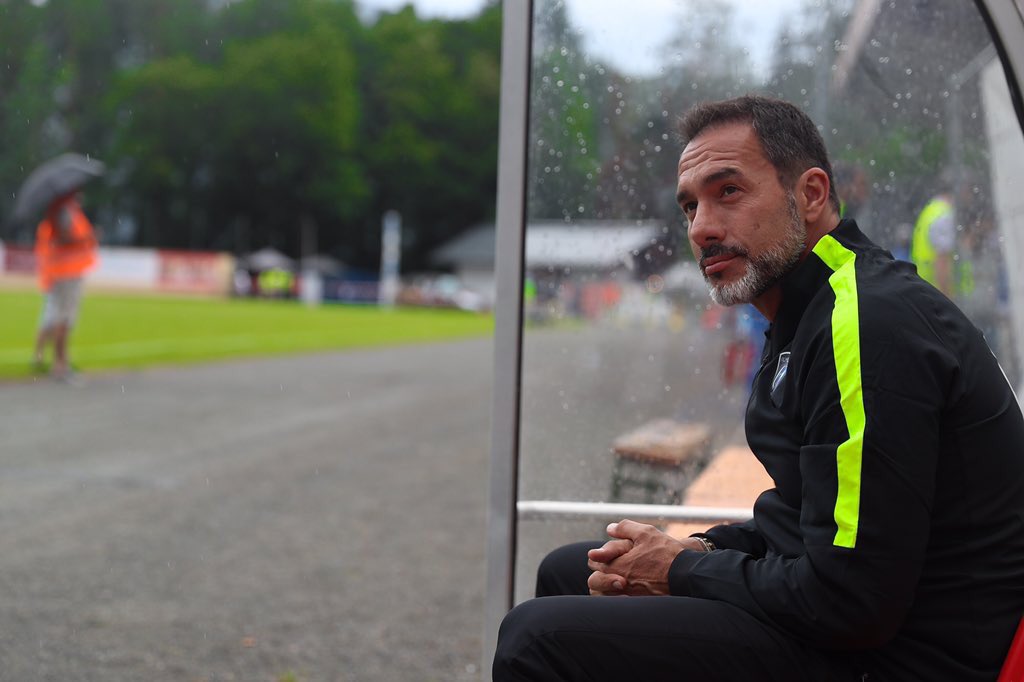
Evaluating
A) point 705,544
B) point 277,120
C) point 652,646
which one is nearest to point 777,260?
point 705,544

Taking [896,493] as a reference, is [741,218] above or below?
above

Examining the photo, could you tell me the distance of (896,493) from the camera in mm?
1570

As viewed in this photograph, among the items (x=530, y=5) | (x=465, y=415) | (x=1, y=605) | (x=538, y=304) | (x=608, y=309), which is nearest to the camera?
(x=530, y=5)

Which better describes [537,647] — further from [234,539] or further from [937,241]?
[234,539]

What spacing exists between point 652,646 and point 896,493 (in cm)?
44

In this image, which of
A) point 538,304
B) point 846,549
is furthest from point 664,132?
point 846,549

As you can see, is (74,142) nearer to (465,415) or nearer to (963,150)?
(465,415)

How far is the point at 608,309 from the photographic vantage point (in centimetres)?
379

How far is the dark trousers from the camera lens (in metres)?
1.70

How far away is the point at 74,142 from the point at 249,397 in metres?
61.1

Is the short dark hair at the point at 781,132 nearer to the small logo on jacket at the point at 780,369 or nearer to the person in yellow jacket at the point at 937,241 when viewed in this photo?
the small logo on jacket at the point at 780,369

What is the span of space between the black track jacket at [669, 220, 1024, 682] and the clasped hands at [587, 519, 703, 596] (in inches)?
3.9

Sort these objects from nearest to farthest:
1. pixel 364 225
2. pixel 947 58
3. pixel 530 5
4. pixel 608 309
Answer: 1. pixel 530 5
2. pixel 947 58
3. pixel 608 309
4. pixel 364 225

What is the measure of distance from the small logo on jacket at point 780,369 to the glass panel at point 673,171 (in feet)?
3.26
